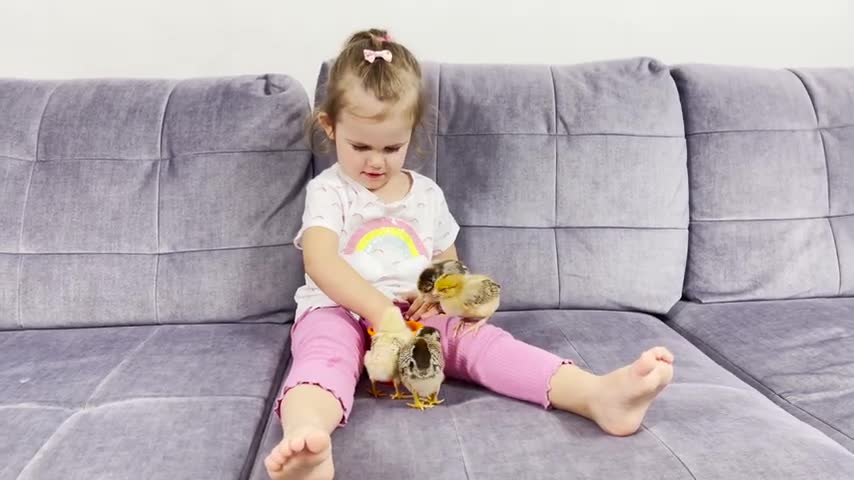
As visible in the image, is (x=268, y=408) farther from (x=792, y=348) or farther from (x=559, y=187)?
(x=792, y=348)

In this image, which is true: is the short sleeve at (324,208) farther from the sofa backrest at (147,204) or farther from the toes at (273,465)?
the toes at (273,465)

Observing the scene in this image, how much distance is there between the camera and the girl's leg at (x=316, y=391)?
94cm

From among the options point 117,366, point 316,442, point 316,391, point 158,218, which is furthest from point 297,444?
point 158,218

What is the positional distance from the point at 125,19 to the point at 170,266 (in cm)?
75

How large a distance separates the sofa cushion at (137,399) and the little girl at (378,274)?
0.32 ft

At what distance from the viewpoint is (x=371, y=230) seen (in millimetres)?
1516

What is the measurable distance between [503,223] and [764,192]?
Result: 633 mm

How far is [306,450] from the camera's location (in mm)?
938

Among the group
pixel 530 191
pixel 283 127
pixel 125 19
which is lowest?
pixel 530 191

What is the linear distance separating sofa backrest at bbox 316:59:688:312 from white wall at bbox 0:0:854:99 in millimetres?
322

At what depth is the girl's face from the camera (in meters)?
1.38

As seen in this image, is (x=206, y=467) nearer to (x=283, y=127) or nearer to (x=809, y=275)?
(x=283, y=127)

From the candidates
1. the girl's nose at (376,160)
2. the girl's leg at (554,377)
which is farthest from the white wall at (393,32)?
the girl's leg at (554,377)

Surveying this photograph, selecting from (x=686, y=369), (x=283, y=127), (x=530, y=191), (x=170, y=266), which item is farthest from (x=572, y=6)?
(x=170, y=266)
